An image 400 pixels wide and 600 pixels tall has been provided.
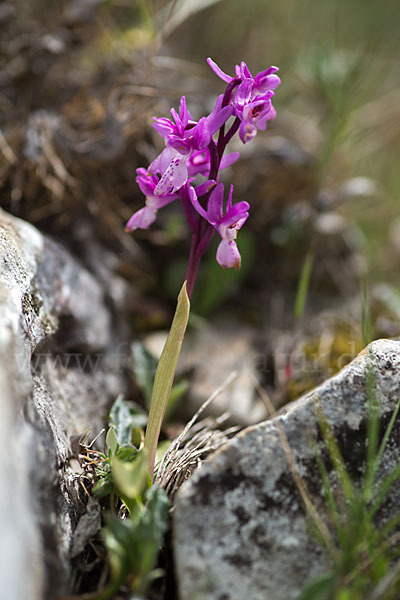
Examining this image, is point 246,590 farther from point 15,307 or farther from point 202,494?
point 15,307

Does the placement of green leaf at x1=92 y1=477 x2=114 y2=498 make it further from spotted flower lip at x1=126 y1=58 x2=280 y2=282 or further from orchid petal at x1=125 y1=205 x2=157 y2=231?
orchid petal at x1=125 y1=205 x2=157 y2=231

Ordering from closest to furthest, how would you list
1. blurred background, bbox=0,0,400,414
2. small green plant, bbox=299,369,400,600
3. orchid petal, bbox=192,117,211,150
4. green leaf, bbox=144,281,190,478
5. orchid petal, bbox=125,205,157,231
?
small green plant, bbox=299,369,400,600
orchid petal, bbox=192,117,211,150
green leaf, bbox=144,281,190,478
orchid petal, bbox=125,205,157,231
blurred background, bbox=0,0,400,414

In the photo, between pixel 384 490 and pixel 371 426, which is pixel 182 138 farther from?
pixel 384 490

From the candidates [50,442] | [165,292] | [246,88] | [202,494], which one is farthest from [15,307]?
[165,292]

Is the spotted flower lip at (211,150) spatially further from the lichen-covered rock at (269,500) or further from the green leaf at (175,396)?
the green leaf at (175,396)

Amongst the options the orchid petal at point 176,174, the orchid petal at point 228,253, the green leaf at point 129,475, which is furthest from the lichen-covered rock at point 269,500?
the orchid petal at point 176,174

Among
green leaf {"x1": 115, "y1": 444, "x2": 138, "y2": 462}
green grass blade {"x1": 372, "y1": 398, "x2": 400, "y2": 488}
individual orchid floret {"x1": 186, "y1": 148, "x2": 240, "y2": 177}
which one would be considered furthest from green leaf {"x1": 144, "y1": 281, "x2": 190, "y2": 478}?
green grass blade {"x1": 372, "y1": 398, "x2": 400, "y2": 488}

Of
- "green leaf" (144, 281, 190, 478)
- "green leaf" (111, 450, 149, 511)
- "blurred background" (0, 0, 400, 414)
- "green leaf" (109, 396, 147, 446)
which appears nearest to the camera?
"green leaf" (111, 450, 149, 511)

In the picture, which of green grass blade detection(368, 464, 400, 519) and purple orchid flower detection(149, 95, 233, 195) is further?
purple orchid flower detection(149, 95, 233, 195)
